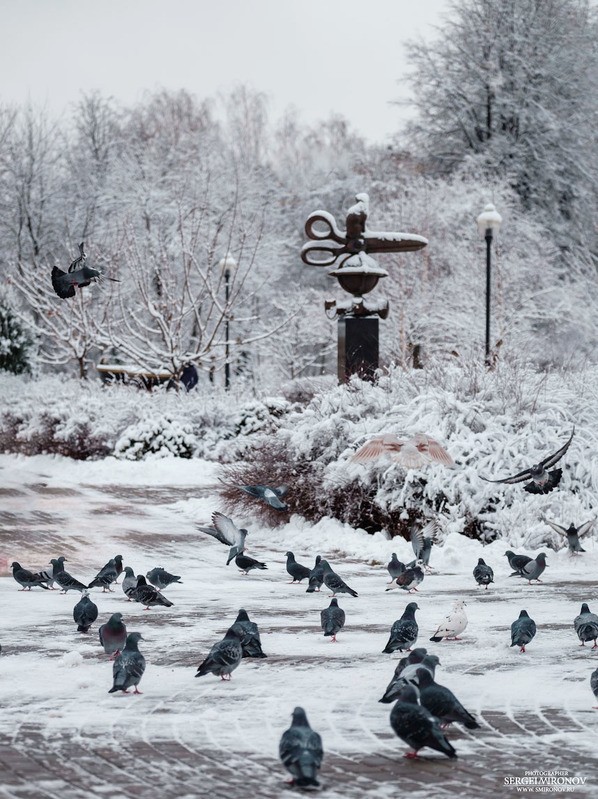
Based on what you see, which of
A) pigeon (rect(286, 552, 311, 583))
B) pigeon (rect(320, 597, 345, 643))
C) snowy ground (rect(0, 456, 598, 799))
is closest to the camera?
snowy ground (rect(0, 456, 598, 799))

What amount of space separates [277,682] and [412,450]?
215 inches

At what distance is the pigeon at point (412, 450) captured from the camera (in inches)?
467

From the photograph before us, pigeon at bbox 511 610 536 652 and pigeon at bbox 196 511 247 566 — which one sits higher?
pigeon at bbox 511 610 536 652

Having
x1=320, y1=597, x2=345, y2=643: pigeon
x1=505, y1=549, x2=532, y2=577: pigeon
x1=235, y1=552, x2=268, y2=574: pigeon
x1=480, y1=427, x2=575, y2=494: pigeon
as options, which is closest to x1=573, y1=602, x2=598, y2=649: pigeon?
x1=320, y1=597, x2=345, y2=643: pigeon

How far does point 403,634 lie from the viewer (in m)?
7.18

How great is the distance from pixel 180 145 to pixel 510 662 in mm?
45089

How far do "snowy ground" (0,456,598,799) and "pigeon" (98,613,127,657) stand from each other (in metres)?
0.12

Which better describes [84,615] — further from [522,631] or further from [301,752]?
[301,752]

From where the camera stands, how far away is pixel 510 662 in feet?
23.8

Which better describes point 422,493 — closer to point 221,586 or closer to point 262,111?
point 221,586

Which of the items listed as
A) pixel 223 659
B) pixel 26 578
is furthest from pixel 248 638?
pixel 26 578

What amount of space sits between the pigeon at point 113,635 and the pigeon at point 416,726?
2.58m

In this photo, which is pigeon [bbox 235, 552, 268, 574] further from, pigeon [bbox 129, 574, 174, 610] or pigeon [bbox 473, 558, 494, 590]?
pigeon [bbox 473, 558, 494, 590]

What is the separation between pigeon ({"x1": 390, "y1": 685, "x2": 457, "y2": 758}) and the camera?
16.3 ft
